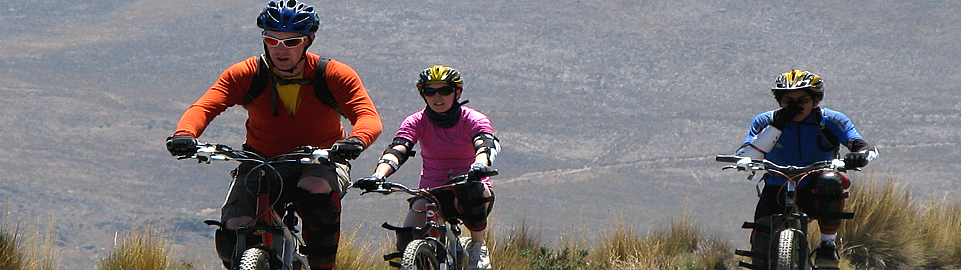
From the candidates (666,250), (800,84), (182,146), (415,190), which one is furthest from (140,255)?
(666,250)

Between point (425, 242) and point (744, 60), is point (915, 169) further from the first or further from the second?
point (425, 242)

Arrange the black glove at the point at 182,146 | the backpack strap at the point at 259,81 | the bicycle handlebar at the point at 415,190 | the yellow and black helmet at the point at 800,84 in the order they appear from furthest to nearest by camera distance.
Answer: the yellow and black helmet at the point at 800,84 → the bicycle handlebar at the point at 415,190 → the backpack strap at the point at 259,81 → the black glove at the point at 182,146

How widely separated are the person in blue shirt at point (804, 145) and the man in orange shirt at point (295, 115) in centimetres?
281

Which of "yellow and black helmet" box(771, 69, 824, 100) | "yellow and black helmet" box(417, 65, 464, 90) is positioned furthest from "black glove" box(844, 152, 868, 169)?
"yellow and black helmet" box(417, 65, 464, 90)

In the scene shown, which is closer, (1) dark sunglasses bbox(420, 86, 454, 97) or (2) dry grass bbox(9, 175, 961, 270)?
Result: (1) dark sunglasses bbox(420, 86, 454, 97)

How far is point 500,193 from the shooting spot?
149ft

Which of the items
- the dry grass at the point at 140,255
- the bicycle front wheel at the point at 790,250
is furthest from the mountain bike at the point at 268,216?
the bicycle front wheel at the point at 790,250

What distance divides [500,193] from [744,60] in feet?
60.4

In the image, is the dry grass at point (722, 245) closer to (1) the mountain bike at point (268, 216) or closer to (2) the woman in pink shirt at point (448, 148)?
(2) the woman in pink shirt at point (448, 148)

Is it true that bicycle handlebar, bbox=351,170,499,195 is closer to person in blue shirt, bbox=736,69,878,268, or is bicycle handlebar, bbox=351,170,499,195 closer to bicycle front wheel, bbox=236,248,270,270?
bicycle front wheel, bbox=236,248,270,270

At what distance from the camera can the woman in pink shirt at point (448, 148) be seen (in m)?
8.26

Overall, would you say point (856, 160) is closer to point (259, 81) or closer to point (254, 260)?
point (259, 81)

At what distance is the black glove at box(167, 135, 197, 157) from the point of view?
650 centimetres

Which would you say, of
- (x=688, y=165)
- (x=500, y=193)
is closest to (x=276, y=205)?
(x=500, y=193)
